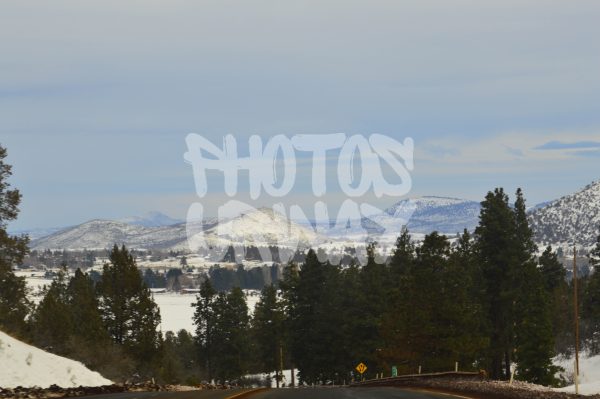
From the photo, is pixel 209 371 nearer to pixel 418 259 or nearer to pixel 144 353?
pixel 144 353

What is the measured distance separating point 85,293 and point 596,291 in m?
58.1

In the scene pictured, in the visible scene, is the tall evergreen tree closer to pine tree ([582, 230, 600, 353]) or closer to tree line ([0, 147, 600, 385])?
tree line ([0, 147, 600, 385])

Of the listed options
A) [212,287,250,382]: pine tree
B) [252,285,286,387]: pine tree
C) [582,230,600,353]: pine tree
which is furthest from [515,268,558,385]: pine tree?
[212,287,250,382]: pine tree

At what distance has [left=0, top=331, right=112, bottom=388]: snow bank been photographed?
36625mm

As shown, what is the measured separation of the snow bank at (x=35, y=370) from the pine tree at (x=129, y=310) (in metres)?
41.4

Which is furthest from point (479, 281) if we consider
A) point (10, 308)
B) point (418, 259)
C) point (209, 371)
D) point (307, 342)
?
point (209, 371)

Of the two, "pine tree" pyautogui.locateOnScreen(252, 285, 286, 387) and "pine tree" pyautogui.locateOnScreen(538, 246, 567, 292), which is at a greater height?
"pine tree" pyautogui.locateOnScreen(538, 246, 567, 292)

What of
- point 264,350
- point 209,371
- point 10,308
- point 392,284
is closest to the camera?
point 10,308

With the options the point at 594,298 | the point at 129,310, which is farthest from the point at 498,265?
the point at 129,310

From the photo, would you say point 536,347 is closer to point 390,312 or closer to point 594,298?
point 390,312

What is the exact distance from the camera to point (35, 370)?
1528 inches

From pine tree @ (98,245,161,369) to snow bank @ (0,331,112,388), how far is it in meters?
41.4

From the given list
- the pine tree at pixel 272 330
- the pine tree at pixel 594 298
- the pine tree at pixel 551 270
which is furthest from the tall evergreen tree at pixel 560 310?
the pine tree at pixel 272 330

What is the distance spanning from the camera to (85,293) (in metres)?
106
